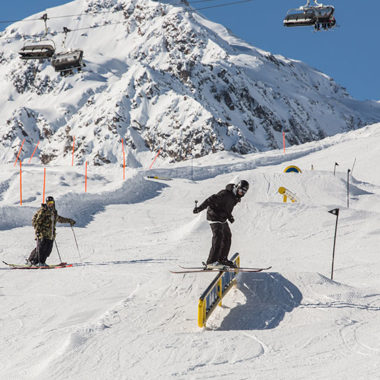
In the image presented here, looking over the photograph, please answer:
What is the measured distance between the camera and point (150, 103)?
495 feet

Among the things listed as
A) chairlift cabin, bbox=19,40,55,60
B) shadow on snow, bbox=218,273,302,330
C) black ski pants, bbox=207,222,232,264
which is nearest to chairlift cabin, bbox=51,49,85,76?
chairlift cabin, bbox=19,40,55,60

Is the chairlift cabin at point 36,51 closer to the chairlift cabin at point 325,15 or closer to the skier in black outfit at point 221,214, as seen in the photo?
the chairlift cabin at point 325,15

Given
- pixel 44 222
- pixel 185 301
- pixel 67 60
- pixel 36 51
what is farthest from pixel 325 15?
pixel 185 301

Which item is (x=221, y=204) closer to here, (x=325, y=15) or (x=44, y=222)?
(x=44, y=222)

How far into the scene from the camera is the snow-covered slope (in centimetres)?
14512

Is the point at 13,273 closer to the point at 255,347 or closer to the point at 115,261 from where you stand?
the point at 115,261

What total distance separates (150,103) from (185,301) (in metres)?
146

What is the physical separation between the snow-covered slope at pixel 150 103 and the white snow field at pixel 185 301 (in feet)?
373

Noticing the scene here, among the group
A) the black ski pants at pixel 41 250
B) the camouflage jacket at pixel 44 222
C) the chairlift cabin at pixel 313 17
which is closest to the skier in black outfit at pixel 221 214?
the camouflage jacket at pixel 44 222

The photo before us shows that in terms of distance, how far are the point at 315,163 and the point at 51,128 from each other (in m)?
133

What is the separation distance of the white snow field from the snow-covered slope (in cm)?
11375

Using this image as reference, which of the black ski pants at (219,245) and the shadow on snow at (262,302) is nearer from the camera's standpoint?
the shadow on snow at (262,302)

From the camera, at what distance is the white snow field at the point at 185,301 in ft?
17.8

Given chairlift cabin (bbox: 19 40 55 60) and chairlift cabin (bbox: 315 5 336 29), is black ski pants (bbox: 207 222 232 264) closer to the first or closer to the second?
chairlift cabin (bbox: 315 5 336 29)
